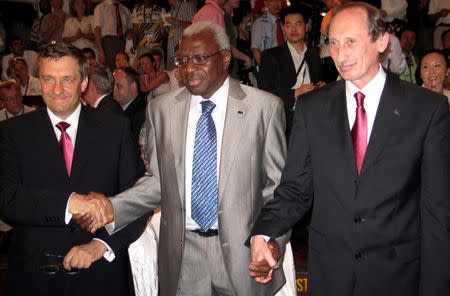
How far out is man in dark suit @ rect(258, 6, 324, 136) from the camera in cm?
649

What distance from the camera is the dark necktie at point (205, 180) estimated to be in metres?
3.15

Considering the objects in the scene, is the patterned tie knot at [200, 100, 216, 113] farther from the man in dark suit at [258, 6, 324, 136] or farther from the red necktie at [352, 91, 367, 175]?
the man in dark suit at [258, 6, 324, 136]

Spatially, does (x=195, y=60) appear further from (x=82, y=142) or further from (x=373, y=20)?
(x=373, y=20)

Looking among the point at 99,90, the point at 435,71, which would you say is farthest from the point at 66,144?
the point at 435,71

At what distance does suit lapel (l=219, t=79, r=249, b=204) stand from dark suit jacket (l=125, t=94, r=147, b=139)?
398 centimetres

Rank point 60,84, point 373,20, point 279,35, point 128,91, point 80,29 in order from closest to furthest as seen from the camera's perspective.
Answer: point 373,20, point 60,84, point 128,91, point 279,35, point 80,29

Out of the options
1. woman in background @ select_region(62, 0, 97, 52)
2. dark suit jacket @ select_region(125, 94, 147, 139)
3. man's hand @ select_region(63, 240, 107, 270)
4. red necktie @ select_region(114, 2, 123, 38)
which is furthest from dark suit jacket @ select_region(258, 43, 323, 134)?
woman in background @ select_region(62, 0, 97, 52)

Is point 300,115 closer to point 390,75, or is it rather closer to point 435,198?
point 390,75

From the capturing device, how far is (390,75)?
2879 mm

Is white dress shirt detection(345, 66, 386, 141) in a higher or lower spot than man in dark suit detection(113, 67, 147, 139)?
higher

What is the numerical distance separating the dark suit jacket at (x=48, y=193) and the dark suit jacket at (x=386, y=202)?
0.78m

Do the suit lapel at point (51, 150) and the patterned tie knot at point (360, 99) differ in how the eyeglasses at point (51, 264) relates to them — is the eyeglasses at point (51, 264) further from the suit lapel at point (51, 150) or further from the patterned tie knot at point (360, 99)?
the patterned tie knot at point (360, 99)

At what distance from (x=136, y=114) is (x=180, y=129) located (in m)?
4.19

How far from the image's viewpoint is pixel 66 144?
9.70ft
